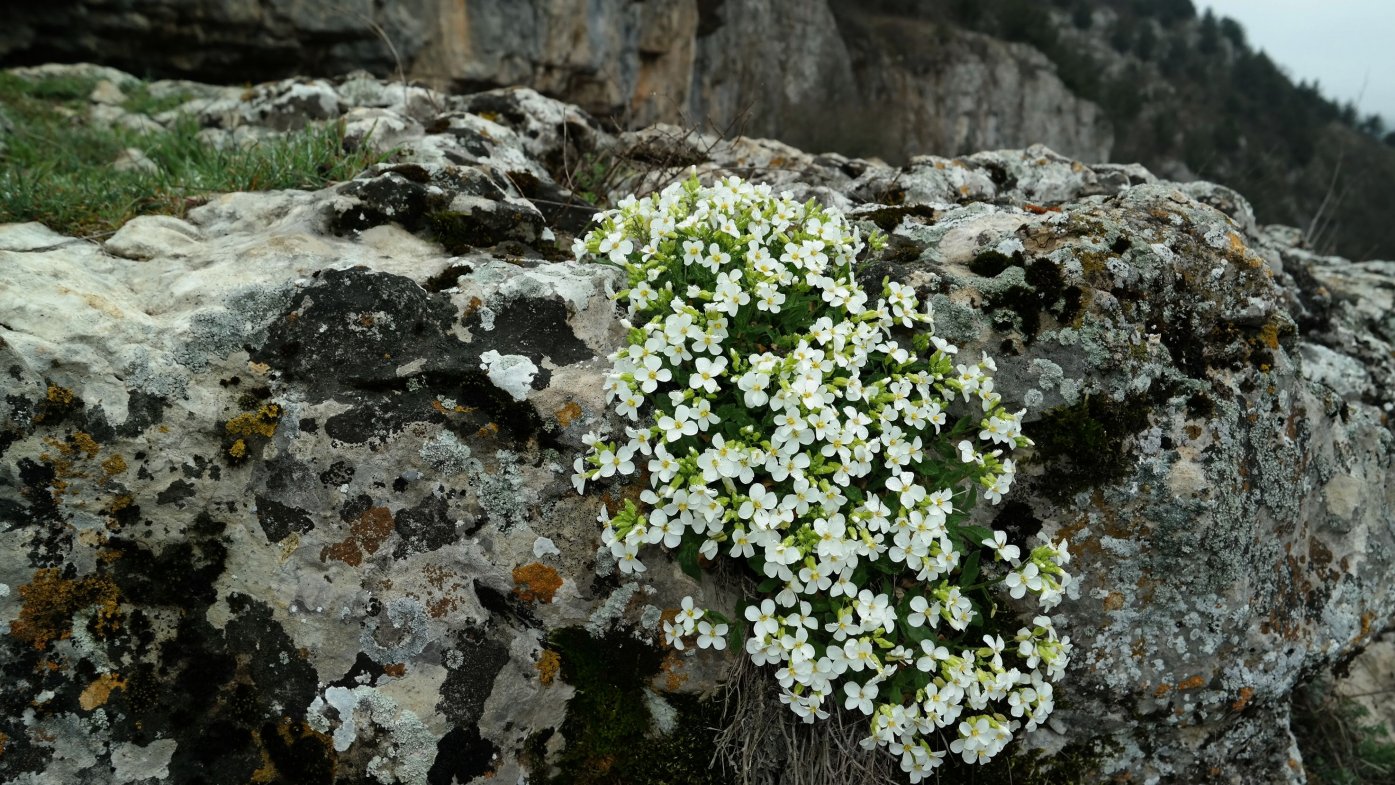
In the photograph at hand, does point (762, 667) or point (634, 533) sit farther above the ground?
point (634, 533)

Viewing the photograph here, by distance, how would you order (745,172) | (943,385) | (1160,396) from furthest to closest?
(745,172) < (1160,396) < (943,385)

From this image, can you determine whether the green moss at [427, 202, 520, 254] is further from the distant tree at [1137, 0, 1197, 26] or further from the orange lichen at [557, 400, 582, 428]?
the distant tree at [1137, 0, 1197, 26]

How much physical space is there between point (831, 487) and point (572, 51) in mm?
17323

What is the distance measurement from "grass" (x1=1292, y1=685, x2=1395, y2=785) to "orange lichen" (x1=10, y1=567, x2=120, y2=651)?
6.18m

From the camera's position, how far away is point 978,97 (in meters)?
46.9

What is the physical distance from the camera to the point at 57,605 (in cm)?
268

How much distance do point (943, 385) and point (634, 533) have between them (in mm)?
1438

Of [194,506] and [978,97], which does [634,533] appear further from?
[978,97]

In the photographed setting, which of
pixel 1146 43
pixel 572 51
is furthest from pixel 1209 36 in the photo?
pixel 572 51

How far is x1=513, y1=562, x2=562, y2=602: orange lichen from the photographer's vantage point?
306cm

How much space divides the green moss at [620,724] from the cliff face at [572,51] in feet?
12.4

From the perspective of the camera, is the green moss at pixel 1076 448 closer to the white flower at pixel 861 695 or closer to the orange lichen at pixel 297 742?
the white flower at pixel 861 695

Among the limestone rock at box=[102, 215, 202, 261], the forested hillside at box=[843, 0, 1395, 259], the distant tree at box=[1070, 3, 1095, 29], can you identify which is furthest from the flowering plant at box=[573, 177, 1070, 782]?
the distant tree at box=[1070, 3, 1095, 29]

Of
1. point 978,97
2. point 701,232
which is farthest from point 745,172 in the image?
point 978,97
